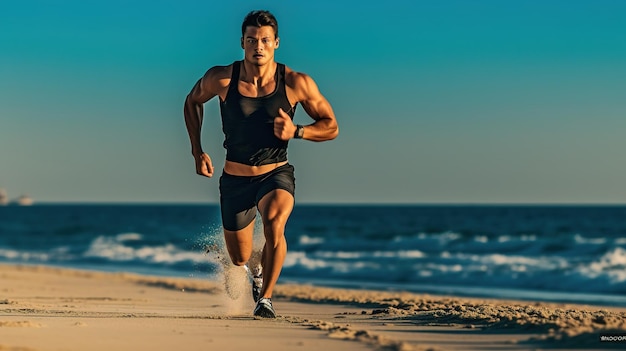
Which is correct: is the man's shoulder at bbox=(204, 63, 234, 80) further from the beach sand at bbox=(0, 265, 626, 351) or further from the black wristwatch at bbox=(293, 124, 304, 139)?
the beach sand at bbox=(0, 265, 626, 351)

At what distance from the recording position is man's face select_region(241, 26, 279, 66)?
7062 millimetres

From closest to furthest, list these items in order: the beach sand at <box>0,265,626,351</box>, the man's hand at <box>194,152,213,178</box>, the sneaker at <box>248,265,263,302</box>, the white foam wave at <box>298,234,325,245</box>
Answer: the beach sand at <box>0,265,626,351</box>
the man's hand at <box>194,152,213,178</box>
the sneaker at <box>248,265,263,302</box>
the white foam wave at <box>298,234,325,245</box>

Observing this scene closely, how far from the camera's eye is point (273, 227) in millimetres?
7094

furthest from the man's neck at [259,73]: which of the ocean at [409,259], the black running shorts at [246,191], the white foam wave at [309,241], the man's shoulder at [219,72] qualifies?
the white foam wave at [309,241]

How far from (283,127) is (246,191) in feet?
2.70

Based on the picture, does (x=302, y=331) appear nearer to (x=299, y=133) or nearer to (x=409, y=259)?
(x=299, y=133)

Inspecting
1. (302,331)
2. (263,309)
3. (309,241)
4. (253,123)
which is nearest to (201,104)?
(253,123)

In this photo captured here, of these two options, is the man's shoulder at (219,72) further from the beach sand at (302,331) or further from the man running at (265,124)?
the beach sand at (302,331)

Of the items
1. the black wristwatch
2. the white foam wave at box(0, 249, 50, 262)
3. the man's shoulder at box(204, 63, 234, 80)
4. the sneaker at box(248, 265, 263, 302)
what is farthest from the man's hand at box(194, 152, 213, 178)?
the white foam wave at box(0, 249, 50, 262)

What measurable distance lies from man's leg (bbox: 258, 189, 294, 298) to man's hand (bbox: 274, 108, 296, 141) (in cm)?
48

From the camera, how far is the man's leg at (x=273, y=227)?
7.10 meters

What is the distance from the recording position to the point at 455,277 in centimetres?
2272

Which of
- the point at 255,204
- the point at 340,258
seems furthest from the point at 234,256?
the point at 340,258

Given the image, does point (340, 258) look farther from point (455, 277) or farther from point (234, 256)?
point (234, 256)
